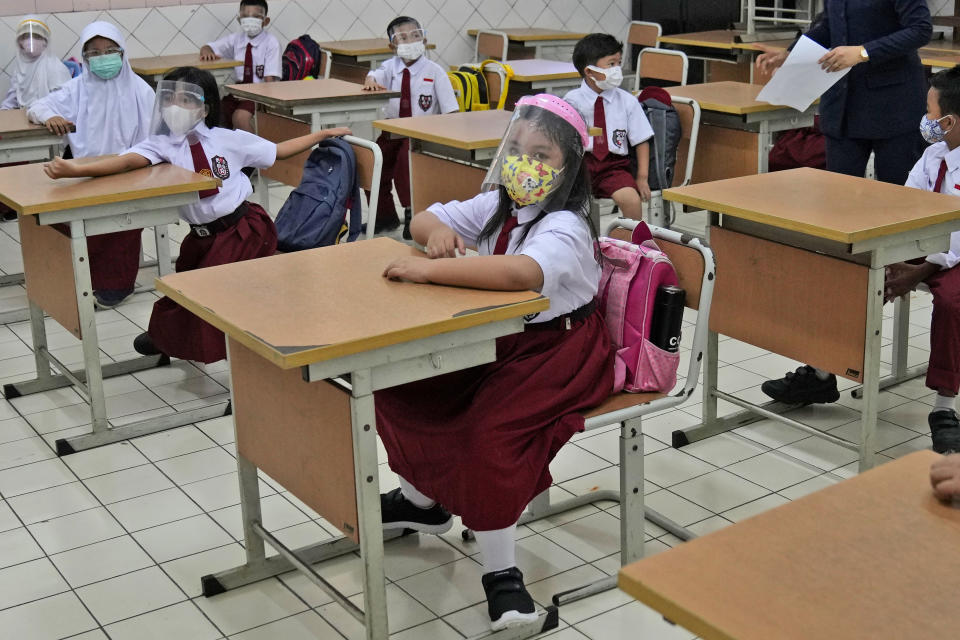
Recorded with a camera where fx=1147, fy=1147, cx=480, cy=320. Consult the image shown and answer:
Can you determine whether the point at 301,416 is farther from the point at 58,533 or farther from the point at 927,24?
the point at 927,24

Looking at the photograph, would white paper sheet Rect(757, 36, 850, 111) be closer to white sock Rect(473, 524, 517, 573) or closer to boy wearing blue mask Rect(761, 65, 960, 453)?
boy wearing blue mask Rect(761, 65, 960, 453)

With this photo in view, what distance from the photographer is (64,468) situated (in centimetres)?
354

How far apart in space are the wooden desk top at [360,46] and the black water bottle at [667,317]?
555cm

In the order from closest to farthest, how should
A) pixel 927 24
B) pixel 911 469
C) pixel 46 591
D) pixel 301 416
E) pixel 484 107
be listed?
pixel 911 469 → pixel 301 416 → pixel 46 591 → pixel 927 24 → pixel 484 107

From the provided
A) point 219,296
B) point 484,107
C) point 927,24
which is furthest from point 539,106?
point 484,107

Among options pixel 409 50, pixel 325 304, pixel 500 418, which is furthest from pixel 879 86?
pixel 409 50

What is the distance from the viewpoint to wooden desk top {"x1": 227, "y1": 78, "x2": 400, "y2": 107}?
18.9ft

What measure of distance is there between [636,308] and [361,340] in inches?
32.4

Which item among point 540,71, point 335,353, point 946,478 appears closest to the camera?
point 946,478

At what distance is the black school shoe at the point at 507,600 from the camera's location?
2574mm

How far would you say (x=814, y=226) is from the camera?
116 inches

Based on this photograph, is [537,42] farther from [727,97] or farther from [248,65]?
[727,97]

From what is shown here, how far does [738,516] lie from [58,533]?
1.86 metres

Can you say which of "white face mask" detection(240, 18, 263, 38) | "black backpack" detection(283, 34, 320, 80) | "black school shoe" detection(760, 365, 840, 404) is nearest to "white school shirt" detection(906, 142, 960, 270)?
"black school shoe" detection(760, 365, 840, 404)
